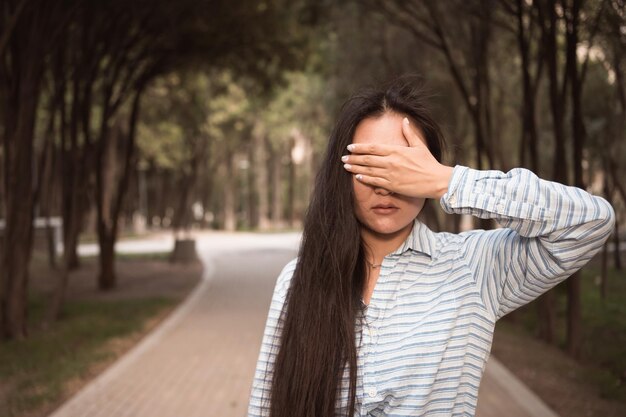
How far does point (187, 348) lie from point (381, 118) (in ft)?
24.6

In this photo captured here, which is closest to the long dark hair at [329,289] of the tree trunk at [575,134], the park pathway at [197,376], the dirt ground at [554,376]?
the park pathway at [197,376]

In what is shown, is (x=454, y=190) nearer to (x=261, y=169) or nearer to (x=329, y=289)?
(x=329, y=289)

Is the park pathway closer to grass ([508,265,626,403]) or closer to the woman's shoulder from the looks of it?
grass ([508,265,626,403])

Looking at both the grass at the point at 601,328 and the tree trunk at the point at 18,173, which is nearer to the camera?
the grass at the point at 601,328

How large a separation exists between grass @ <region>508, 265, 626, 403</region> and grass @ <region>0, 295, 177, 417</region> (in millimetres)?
5086

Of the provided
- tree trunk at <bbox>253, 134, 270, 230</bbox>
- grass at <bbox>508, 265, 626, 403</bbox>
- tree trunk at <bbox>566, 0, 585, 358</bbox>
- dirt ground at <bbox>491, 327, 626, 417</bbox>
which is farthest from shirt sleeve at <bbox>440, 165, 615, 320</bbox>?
tree trunk at <bbox>253, 134, 270, 230</bbox>

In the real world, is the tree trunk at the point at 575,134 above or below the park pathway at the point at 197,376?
above

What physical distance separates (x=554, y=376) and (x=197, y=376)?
3.63 meters

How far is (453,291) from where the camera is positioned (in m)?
1.89

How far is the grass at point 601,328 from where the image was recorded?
6863 mm

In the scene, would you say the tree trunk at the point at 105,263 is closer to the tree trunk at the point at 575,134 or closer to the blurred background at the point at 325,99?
the blurred background at the point at 325,99

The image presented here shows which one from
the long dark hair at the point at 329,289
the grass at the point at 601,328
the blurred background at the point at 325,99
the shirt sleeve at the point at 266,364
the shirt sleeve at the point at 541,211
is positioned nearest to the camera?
the shirt sleeve at the point at 541,211

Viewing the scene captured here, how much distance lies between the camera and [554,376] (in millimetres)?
7293

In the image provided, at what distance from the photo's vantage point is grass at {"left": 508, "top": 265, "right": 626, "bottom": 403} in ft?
22.5
